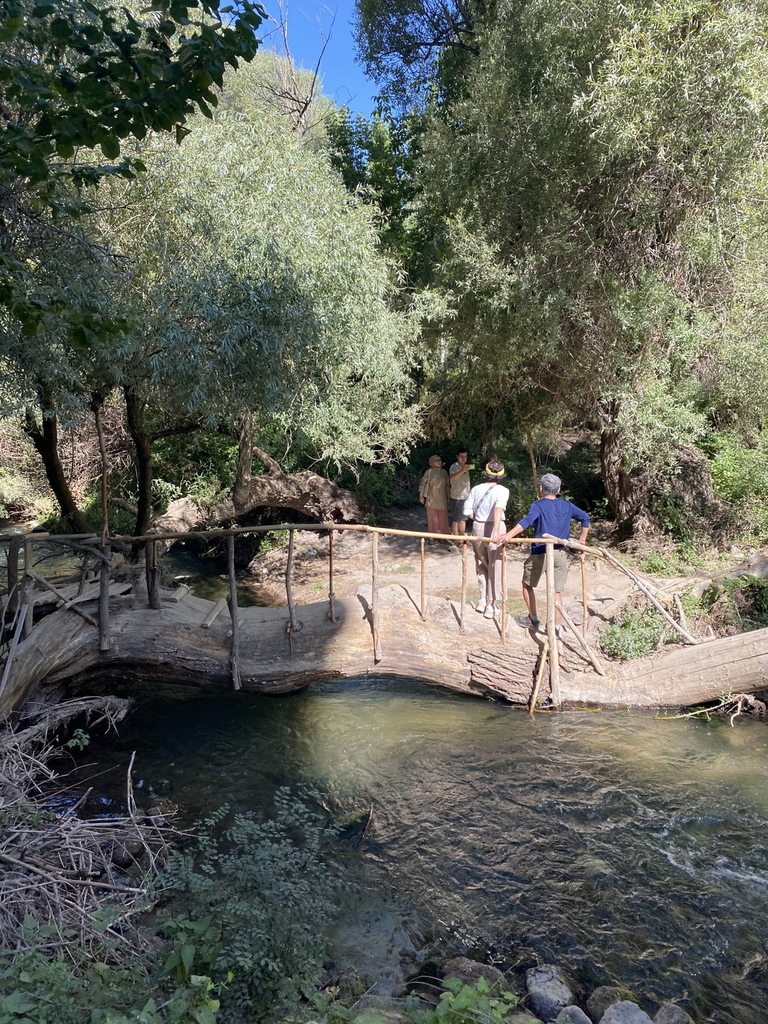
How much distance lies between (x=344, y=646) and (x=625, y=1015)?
4.83 metres

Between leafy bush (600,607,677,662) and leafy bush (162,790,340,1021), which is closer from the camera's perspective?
leafy bush (162,790,340,1021)

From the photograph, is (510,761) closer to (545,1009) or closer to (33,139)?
(545,1009)

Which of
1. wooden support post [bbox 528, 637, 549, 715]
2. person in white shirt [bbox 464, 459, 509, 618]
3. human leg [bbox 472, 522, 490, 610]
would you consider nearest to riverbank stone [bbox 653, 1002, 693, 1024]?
wooden support post [bbox 528, 637, 549, 715]

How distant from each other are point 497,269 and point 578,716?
776 centimetres

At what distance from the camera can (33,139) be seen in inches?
187

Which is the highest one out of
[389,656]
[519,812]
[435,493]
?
[435,493]

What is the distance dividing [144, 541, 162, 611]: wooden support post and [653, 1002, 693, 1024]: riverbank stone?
6.24 metres

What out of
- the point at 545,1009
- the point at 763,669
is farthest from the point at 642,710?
the point at 545,1009

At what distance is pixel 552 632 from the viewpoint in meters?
8.55

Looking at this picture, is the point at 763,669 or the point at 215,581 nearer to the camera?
the point at 763,669

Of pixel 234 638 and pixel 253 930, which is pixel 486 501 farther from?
pixel 253 930

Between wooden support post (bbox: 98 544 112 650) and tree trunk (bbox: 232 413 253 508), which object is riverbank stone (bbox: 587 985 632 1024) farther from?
tree trunk (bbox: 232 413 253 508)

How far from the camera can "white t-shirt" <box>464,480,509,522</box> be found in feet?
32.4

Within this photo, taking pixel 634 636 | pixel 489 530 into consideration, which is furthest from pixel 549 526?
pixel 634 636
